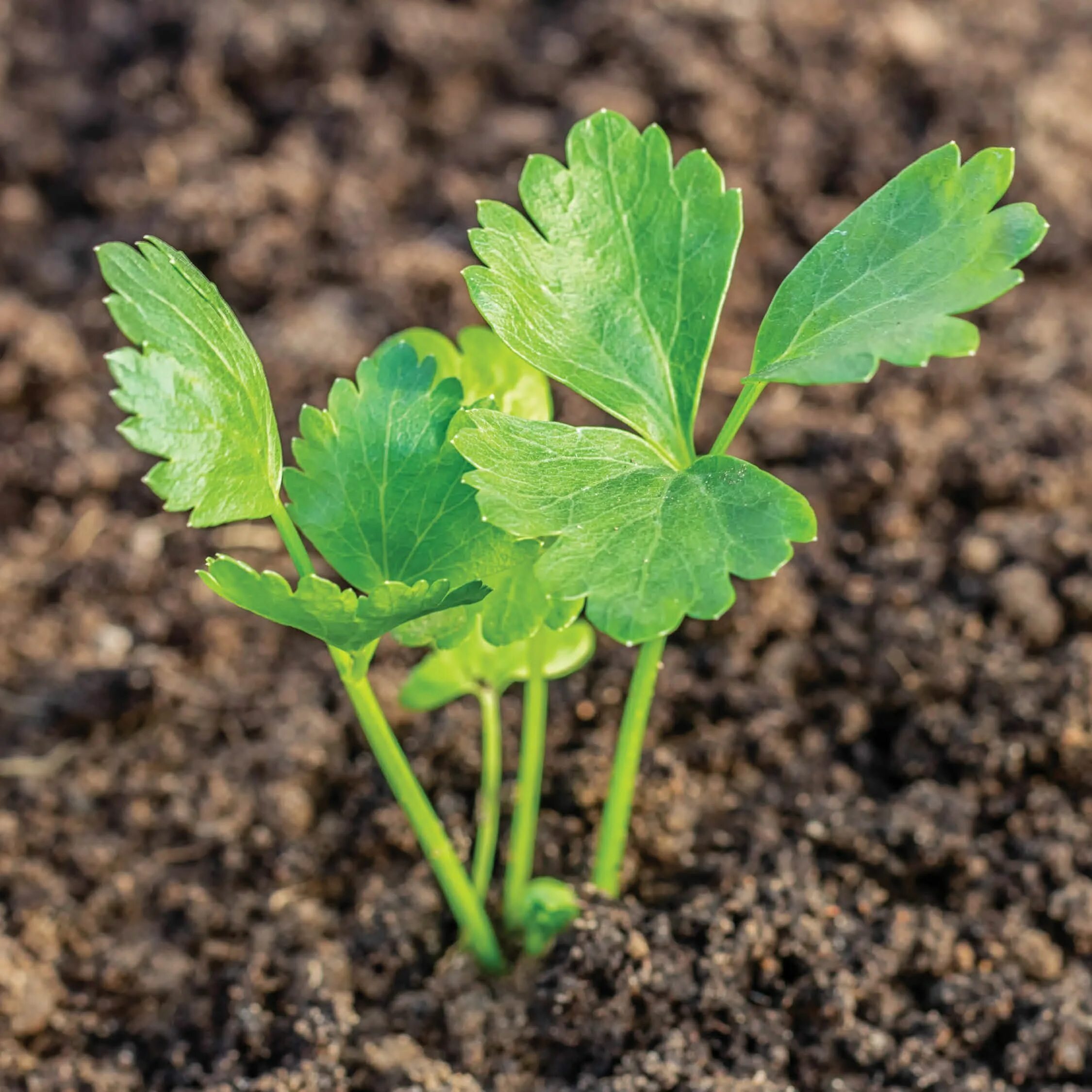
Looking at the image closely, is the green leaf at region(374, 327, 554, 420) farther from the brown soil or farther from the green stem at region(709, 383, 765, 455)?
the brown soil

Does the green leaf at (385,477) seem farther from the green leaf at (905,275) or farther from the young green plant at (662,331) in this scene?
the green leaf at (905,275)

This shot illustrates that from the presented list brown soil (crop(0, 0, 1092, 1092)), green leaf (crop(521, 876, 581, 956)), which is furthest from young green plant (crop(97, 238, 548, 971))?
brown soil (crop(0, 0, 1092, 1092))

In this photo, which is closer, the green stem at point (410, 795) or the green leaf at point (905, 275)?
the green leaf at point (905, 275)

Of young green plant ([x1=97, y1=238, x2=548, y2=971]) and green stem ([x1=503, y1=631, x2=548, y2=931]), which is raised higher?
young green plant ([x1=97, y1=238, x2=548, y2=971])

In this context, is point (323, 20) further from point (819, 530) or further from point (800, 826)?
point (800, 826)

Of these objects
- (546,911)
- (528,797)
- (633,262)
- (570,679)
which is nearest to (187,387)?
(633,262)

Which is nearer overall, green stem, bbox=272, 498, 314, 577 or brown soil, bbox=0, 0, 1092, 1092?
green stem, bbox=272, 498, 314, 577

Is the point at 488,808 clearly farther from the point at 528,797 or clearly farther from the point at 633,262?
the point at 633,262

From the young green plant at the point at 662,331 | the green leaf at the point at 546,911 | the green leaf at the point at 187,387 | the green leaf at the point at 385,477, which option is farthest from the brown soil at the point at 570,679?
the green leaf at the point at 187,387
